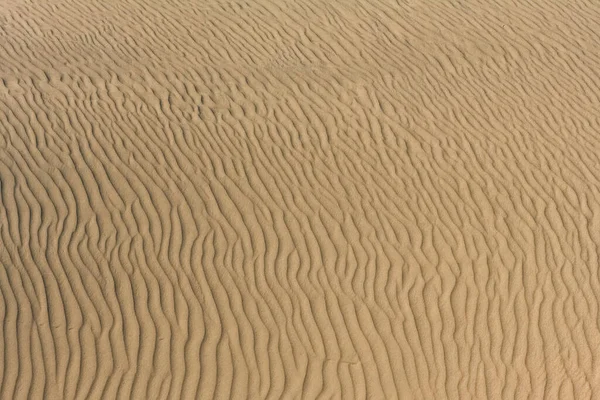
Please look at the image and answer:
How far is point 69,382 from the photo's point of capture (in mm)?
5891

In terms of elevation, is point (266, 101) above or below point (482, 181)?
below

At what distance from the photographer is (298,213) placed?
7711mm

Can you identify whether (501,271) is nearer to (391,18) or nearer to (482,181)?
(482,181)

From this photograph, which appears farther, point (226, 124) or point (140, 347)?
point (226, 124)

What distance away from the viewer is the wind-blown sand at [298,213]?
6.18m

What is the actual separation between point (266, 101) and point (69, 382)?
496 centimetres

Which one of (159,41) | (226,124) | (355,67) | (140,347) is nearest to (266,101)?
(226,124)

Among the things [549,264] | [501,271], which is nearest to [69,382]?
[501,271]

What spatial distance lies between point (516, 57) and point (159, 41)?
5.42m

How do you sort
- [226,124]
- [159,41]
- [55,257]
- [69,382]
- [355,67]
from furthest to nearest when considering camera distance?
[159,41]
[355,67]
[226,124]
[55,257]
[69,382]

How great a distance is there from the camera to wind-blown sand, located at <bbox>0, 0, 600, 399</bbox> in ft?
20.3

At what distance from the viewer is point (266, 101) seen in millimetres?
9836

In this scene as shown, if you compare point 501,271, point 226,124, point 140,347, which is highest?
point 501,271

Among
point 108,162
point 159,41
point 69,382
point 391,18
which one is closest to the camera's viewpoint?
point 69,382
